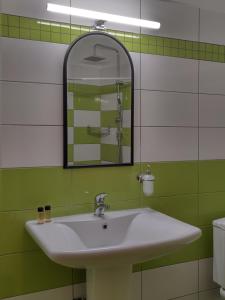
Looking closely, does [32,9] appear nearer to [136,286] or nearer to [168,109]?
[168,109]

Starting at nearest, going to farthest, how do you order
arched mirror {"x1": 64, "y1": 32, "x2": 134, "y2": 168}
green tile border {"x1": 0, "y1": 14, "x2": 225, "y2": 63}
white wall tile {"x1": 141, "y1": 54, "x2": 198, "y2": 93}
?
green tile border {"x1": 0, "y1": 14, "x2": 225, "y2": 63}, arched mirror {"x1": 64, "y1": 32, "x2": 134, "y2": 168}, white wall tile {"x1": 141, "y1": 54, "x2": 198, "y2": 93}

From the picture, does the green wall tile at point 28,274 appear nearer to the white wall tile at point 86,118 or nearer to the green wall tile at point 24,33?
the white wall tile at point 86,118

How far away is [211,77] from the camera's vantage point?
2328 millimetres

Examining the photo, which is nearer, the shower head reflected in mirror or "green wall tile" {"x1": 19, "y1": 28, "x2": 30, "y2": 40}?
"green wall tile" {"x1": 19, "y1": 28, "x2": 30, "y2": 40}

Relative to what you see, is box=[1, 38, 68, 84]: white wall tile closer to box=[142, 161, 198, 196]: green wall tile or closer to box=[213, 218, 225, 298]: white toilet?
box=[142, 161, 198, 196]: green wall tile

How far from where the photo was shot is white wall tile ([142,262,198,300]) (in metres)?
2.17

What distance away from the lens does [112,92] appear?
1.99 m

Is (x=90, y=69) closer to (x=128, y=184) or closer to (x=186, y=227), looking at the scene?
(x=128, y=184)

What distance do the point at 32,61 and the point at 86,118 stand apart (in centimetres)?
42

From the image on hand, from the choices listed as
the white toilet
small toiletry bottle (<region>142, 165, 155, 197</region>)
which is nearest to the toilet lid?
the white toilet

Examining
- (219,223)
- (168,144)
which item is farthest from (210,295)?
(168,144)

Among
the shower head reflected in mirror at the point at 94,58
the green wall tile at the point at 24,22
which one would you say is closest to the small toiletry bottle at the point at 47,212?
the shower head reflected in mirror at the point at 94,58

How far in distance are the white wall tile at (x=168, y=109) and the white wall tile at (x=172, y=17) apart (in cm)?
39

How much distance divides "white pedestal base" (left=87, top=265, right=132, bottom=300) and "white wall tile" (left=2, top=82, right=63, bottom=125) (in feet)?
2.69
